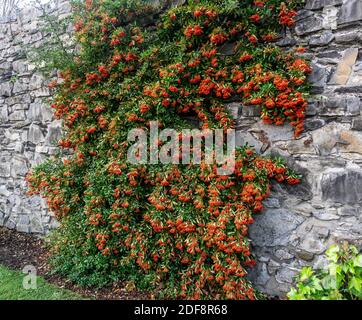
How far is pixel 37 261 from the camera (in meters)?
3.94

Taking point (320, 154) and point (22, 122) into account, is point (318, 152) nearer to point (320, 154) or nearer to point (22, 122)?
point (320, 154)

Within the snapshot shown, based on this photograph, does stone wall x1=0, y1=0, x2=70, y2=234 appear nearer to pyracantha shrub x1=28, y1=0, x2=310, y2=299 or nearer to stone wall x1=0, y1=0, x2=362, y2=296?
pyracantha shrub x1=28, y1=0, x2=310, y2=299

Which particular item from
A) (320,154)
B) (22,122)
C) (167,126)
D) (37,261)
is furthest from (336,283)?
(22,122)

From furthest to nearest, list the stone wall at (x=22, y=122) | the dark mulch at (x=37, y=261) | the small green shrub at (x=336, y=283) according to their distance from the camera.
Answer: the stone wall at (x=22, y=122) < the dark mulch at (x=37, y=261) < the small green shrub at (x=336, y=283)

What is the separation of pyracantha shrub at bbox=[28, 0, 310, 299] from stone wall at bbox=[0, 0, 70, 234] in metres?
0.77

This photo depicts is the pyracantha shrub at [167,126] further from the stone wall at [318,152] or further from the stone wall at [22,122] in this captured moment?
the stone wall at [22,122]

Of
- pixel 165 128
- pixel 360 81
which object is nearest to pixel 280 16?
pixel 360 81

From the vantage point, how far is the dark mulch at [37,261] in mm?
3203

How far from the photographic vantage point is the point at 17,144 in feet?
15.5

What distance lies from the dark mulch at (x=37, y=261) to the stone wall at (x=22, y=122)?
0.17 meters

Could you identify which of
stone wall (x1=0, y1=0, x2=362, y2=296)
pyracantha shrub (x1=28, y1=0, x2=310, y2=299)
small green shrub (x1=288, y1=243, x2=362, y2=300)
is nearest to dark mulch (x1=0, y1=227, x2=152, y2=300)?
pyracantha shrub (x1=28, y1=0, x2=310, y2=299)

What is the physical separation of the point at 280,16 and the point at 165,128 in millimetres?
1452

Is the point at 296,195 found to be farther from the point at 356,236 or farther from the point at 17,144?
the point at 17,144

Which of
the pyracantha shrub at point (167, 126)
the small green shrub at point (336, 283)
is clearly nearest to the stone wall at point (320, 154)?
the pyracantha shrub at point (167, 126)
